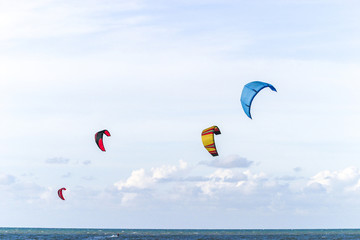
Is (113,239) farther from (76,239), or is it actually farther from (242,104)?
(242,104)

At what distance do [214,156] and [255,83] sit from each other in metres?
4.21

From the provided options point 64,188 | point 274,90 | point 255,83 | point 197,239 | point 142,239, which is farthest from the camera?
point 197,239

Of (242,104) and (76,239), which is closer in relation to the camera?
(242,104)

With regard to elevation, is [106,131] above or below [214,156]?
above

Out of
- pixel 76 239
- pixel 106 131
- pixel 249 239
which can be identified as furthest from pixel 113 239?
pixel 106 131

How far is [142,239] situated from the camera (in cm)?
9631

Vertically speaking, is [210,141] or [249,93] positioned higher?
[249,93]

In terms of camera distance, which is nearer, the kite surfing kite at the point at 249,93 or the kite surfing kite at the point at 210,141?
the kite surfing kite at the point at 249,93

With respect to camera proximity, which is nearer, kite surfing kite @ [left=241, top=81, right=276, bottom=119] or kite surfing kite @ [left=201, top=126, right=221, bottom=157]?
kite surfing kite @ [left=241, top=81, right=276, bottom=119]

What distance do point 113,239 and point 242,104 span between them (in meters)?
72.9

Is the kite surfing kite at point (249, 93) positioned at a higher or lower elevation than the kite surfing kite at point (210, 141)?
higher

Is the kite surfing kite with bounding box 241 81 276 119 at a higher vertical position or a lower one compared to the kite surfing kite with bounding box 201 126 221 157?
higher

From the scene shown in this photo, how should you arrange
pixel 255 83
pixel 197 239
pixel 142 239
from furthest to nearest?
1. pixel 197 239
2. pixel 142 239
3. pixel 255 83

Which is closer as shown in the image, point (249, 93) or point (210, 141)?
point (249, 93)
